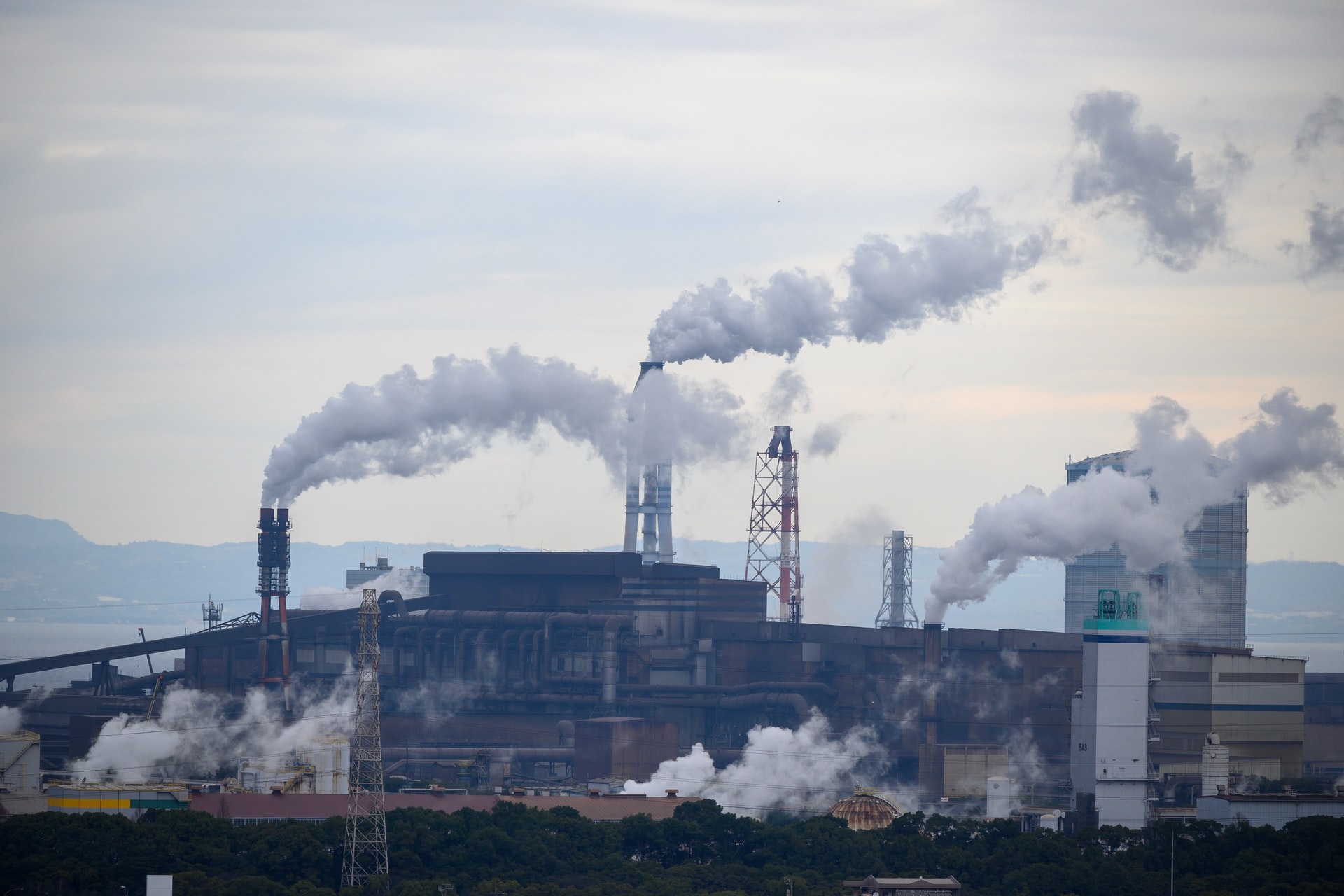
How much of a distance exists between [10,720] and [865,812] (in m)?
59.2

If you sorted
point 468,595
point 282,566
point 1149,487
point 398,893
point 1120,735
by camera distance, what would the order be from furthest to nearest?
point 468,595 < point 282,566 < point 1149,487 < point 1120,735 < point 398,893

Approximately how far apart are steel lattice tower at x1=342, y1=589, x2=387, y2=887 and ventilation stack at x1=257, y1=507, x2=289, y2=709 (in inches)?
1509

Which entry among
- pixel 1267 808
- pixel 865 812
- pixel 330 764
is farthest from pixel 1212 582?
pixel 330 764

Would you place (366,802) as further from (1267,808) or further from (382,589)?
(382,589)

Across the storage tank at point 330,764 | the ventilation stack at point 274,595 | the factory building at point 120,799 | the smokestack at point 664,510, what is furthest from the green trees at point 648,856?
the smokestack at point 664,510

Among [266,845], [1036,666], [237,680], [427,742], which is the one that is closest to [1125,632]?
[1036,666]

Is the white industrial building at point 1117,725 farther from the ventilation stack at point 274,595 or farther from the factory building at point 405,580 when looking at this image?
the factory building at point 405,580

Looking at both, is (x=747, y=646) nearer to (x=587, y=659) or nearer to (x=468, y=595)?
(x=587, y=659)

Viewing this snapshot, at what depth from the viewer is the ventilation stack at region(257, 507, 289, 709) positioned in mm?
123562

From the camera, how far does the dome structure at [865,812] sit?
91.1 m

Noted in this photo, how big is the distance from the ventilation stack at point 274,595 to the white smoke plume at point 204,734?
6.32 feet

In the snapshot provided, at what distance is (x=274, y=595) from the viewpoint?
127 metres

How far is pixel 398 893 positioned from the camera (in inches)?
2884

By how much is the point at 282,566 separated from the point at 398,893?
55185mm
